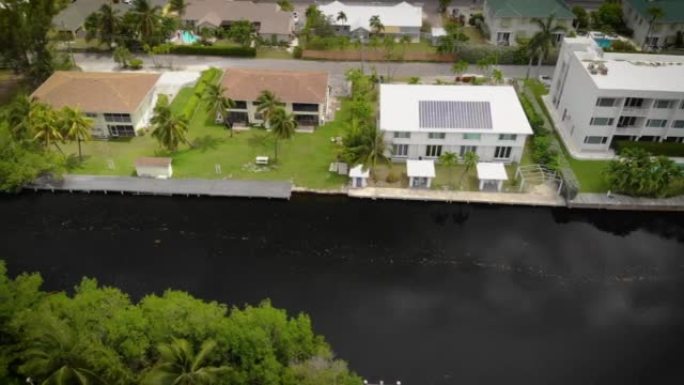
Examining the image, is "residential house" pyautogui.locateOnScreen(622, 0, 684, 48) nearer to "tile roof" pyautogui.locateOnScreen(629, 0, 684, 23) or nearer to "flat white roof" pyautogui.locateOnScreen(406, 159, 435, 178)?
"tile roof" pyautogui.locateOnScreen(629, 0, 684, 23)

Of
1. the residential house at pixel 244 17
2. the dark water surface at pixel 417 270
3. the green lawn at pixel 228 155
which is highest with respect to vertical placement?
the residential house at pixel 244 17

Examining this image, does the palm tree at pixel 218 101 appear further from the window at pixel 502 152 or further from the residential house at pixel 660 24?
the residential house at pixel 660 24

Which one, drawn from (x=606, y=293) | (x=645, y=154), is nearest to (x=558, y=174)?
(x=645, y=154)

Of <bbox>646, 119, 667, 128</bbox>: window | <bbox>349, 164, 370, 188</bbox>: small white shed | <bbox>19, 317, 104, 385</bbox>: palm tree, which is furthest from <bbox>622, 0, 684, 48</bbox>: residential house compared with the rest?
<bbox>19, 317, 104, 385</bbox>: palm tree

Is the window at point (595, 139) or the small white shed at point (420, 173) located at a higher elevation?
the window at point (595, 139)

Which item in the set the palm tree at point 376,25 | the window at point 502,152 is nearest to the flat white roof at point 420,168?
the window at point 502,152

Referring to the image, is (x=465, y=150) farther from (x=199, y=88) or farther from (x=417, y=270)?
(x=199, y=88)
